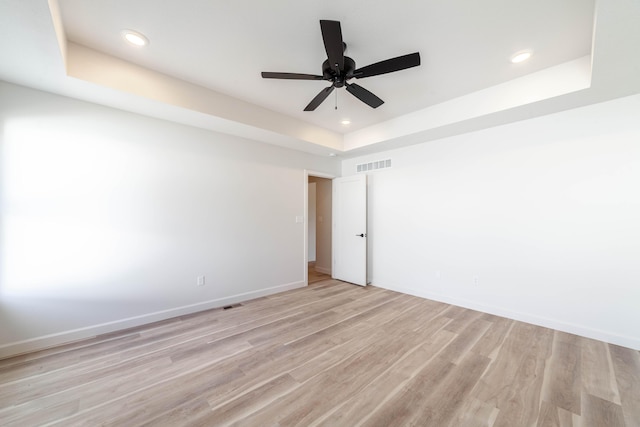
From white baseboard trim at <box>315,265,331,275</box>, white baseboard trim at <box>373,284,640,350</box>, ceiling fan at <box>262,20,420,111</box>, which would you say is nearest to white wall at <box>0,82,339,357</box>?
ceiling fan at <box>262,20,420,111</box>

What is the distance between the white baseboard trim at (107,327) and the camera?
7.93ft

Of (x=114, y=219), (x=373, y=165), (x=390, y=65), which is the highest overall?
(x=390, y=65)

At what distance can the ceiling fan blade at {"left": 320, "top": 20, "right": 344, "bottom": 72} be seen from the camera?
5.42ft

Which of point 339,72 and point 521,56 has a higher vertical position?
point 521,56

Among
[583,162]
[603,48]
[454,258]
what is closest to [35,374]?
Answer: [454,258]

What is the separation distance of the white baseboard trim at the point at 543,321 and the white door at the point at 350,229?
48.4 inches

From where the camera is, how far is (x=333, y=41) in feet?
5.98

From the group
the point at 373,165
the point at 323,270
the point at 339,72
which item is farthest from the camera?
the point at 323,270

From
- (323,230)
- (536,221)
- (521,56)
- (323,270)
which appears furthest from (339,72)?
(323,270)

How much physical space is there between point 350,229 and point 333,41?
3.75 m

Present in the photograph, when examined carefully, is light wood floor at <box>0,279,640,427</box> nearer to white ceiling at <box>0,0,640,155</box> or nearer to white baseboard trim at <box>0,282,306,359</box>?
white baseboard trim at <box>0,282,306,359</box>

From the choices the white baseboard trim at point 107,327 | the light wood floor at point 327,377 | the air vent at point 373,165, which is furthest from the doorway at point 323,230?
the light wood floor at point 327,377

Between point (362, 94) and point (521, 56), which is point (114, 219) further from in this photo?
point (521, 56)

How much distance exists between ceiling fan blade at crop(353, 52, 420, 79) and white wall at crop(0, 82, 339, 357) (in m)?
2.50
